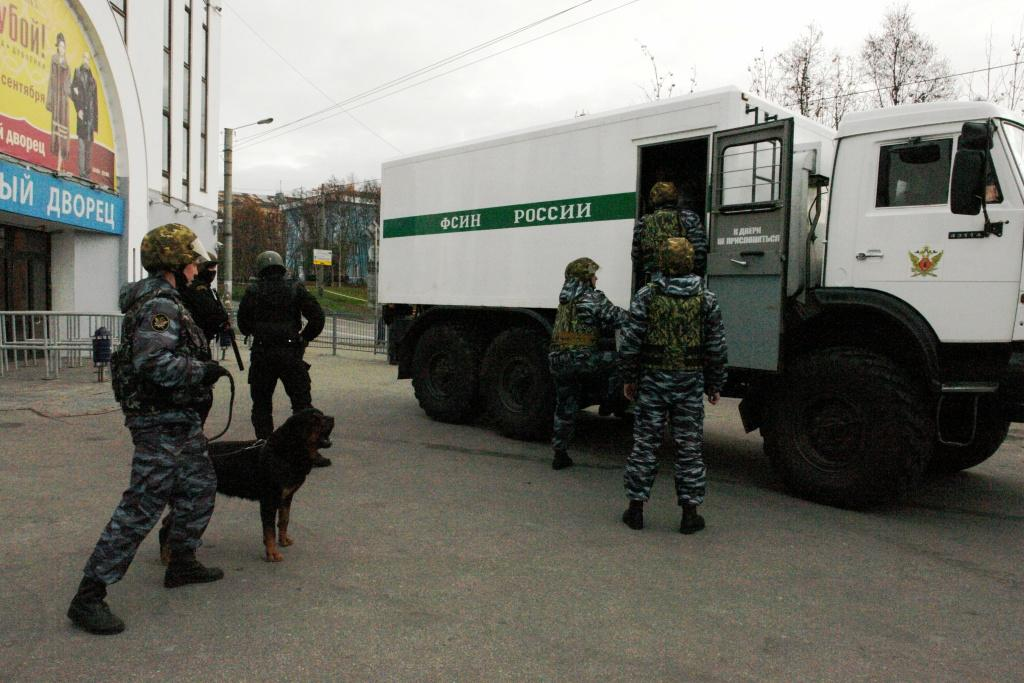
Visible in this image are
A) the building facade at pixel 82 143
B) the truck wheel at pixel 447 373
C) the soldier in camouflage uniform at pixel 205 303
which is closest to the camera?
the soldier in camouflage uniform at pixel 205 303

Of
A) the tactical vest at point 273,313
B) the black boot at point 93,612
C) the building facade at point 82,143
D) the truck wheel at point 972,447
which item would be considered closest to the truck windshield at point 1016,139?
the truck wheel at point 972,447

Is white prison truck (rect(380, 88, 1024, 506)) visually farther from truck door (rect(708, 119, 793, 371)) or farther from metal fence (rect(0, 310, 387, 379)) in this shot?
metal fence (rect(0, 310, 387, 379))

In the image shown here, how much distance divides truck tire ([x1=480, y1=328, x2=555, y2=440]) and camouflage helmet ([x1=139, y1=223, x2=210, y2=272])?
4435 mm

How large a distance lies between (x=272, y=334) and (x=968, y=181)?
17.3ft

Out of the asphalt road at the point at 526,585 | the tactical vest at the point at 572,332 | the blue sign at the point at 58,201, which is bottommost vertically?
the asphalt road at the point at 526,585

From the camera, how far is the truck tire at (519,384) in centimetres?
771

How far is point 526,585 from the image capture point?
397 cm

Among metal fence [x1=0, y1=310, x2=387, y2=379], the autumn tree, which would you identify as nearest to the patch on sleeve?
metal fence [x1=0, y1=310, x2=387, y2=379]

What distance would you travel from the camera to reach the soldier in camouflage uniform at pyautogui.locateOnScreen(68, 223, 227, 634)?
3.37 meters

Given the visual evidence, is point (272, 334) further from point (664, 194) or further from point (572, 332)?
point (664, 194)

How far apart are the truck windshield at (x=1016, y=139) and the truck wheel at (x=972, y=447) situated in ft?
5.55

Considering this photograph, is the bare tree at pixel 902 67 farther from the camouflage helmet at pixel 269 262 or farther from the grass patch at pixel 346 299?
the grass patch at pixel 346 299

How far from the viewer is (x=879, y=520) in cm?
532

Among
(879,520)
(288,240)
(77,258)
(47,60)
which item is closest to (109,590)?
(879,520)
